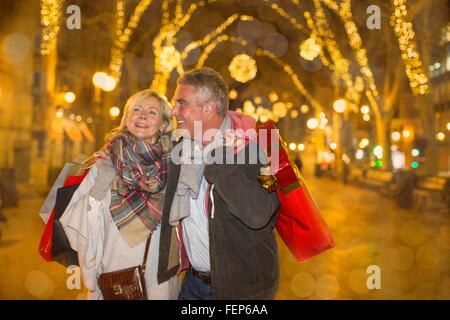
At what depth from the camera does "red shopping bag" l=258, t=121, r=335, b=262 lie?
2.47 m

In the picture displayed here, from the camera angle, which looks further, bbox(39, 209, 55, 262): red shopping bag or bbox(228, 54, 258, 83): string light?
bbox(228, 54, 258, 83): string light

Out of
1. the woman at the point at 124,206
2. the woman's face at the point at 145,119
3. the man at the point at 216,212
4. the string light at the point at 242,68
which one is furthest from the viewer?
the string light at the point at 242,68

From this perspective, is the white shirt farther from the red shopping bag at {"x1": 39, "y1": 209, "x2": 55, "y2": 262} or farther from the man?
the red shopping bag at {"x1": 39, "y1": 209, "x2": 55, "y2": 262}

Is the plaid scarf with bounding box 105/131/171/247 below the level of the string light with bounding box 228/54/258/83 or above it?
below

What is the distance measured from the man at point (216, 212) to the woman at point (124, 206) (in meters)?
0.11

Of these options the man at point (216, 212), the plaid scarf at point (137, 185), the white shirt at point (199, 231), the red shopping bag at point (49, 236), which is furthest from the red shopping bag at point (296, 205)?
the red shopping bag at point (49, 236)

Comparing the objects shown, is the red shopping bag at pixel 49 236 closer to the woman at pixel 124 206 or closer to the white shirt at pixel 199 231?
the woman at pixel 124 206

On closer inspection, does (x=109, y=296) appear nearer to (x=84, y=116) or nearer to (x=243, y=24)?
(x=243, y=24)

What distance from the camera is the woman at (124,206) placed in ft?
8.52

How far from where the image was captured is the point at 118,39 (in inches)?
A: 570

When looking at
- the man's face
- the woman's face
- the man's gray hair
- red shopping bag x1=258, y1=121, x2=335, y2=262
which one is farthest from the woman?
red shopping bag x1=258, y1=121, x2=335, y2=262

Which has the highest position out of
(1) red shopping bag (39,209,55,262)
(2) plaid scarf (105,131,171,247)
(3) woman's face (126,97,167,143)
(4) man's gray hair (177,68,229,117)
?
(4) man's gray hair (177,68,229,117)
